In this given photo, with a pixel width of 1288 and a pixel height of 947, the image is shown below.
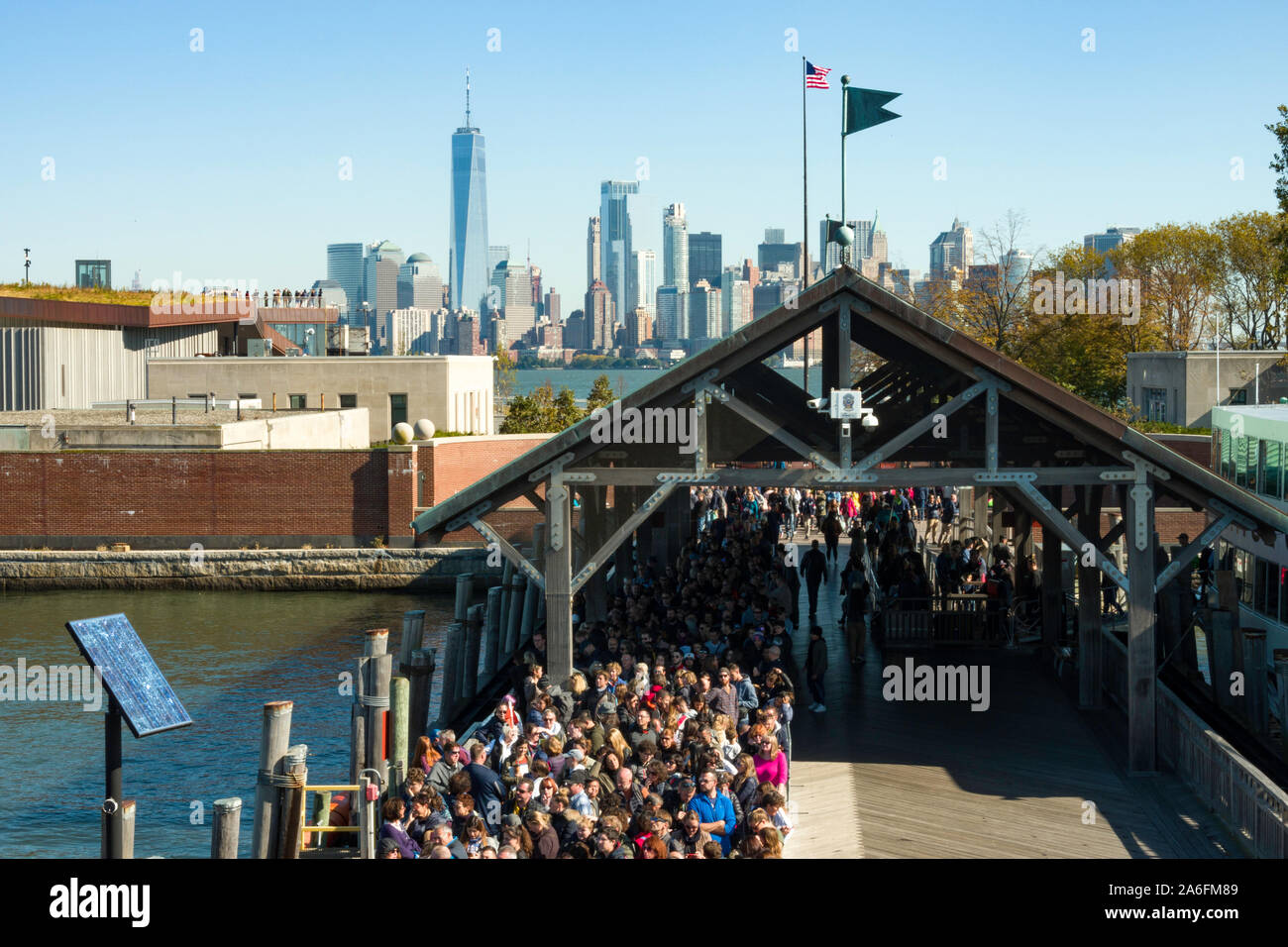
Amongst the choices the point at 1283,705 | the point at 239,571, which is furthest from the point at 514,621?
the point at 239,571

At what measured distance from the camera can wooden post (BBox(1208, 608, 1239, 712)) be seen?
16.5m

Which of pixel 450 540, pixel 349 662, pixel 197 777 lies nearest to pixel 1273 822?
pixel 197 777

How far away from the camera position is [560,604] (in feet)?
52.4

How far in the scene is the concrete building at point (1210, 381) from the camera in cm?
4731

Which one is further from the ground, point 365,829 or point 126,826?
point 126,826

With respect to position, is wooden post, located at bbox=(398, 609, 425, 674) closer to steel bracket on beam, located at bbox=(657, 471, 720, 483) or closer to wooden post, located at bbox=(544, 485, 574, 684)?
wooden post, located at bbox=(544, 485, 574, 684)

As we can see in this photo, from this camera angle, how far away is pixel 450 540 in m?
46.8

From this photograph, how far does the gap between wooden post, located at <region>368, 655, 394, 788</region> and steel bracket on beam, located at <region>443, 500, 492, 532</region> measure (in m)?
1.86

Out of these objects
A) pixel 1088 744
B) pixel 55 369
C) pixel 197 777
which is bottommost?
pixel 197 777

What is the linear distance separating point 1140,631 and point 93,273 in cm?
6612

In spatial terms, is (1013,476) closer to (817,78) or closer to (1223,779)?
(1223,779)

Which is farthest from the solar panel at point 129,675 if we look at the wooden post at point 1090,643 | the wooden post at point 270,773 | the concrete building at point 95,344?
the concrete building at point 95,344
